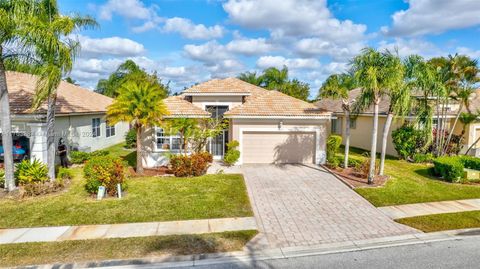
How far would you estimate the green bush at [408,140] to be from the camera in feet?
61.5

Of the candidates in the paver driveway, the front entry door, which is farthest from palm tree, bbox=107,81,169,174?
the paver driveway

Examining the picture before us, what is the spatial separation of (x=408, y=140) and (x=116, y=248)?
722 inches

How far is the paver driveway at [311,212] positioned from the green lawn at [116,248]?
1.48 m

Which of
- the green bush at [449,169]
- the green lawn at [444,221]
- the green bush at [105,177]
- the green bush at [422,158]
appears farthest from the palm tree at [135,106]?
the green bush at [422,158]

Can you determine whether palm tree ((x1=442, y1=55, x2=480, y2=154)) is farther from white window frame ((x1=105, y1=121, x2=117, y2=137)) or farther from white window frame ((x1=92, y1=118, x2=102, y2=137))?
white window frame ((x1=105, y1=121, x2=117, y2=137))

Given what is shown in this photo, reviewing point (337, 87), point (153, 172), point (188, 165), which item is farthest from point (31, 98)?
point (337, 87)

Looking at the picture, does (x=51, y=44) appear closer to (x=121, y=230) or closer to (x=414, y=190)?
(x=121, y=230)

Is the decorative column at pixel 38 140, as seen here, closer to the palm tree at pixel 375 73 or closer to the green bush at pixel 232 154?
the green bush at pixel 232 154

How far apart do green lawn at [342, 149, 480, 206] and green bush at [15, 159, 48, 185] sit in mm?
13934

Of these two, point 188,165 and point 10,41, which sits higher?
point 10,41

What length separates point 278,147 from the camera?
1823 cm

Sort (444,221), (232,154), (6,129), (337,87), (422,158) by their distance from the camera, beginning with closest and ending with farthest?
(444,221), (6,129), (337,87), (232,154), (422,158)

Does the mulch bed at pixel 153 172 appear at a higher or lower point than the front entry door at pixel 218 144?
lower

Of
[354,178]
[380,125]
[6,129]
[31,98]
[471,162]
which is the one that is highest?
[31,98]
